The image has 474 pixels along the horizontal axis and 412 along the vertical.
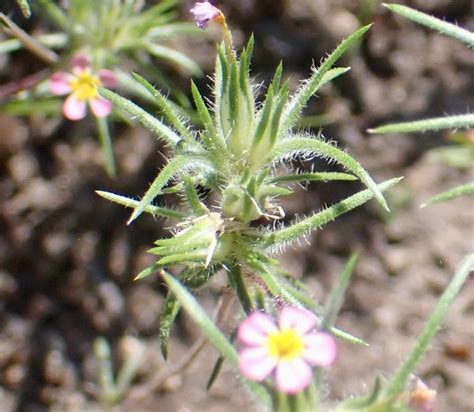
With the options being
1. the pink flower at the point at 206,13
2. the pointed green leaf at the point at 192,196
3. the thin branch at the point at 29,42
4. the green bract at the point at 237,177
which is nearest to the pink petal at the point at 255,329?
the green bract at the point at 237,177

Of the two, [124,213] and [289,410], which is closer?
[289,410]

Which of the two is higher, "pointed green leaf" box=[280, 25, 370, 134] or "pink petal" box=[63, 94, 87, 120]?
"pointed green leaf" box=[280, 25, 370, 134]

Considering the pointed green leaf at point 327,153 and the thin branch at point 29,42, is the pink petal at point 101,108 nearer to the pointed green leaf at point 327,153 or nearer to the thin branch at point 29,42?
the thin branch at point 29,42

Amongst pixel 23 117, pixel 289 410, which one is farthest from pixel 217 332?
pixel 23 117

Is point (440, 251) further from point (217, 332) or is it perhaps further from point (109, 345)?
point (217, 332)

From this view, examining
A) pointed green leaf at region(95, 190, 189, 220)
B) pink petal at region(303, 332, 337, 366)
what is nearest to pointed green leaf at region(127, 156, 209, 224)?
pointed green leaf at region(95, 190, 189, 220)

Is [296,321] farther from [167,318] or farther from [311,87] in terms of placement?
[311,87]

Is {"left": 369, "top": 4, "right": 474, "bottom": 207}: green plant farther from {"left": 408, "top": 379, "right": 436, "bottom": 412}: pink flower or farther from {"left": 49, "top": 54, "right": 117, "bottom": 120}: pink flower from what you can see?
{"left": 49, "top": 54, "right": 117, "bottom": 120}: pink flower
